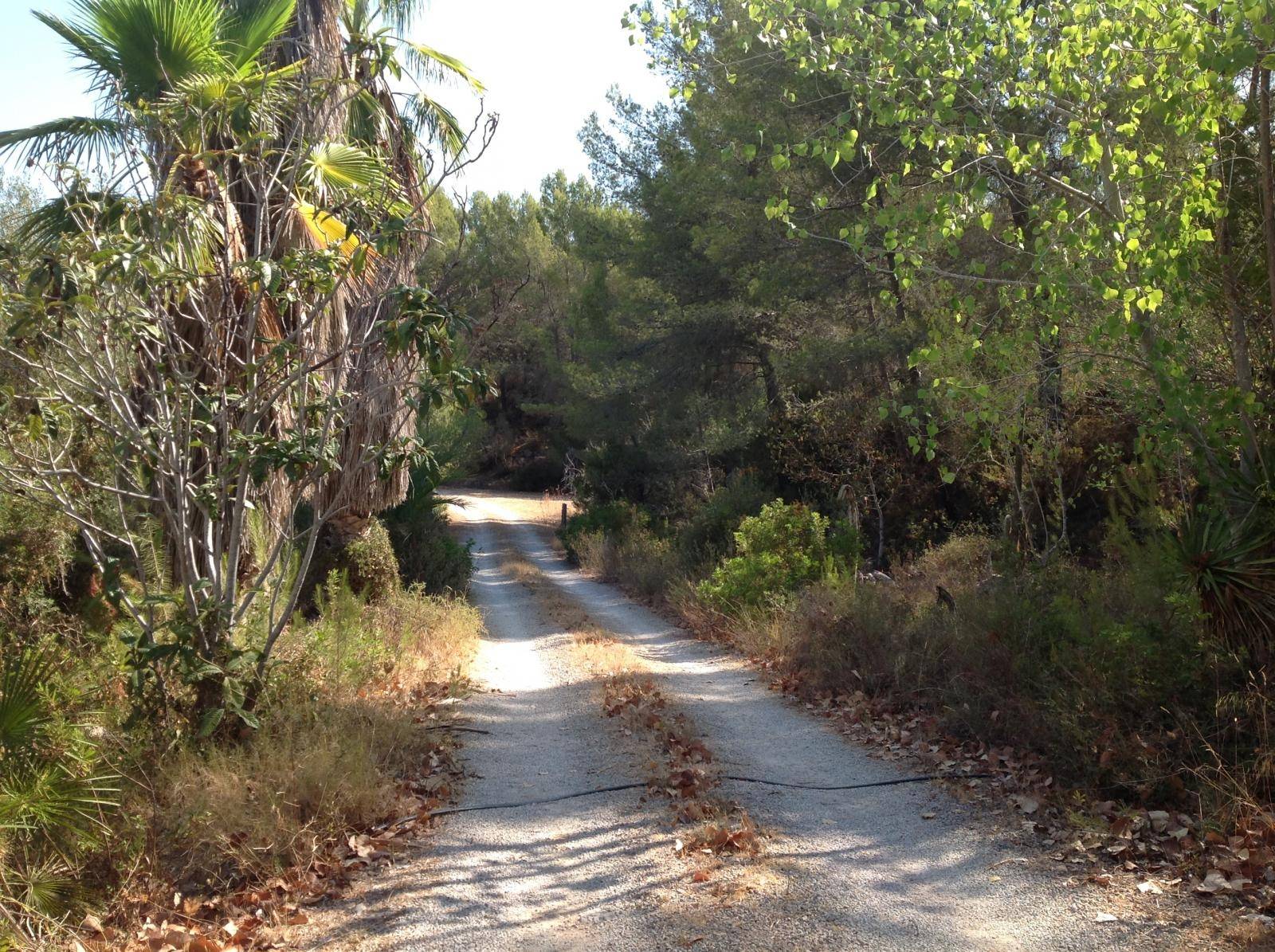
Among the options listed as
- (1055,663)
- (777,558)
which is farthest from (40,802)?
(777,558)

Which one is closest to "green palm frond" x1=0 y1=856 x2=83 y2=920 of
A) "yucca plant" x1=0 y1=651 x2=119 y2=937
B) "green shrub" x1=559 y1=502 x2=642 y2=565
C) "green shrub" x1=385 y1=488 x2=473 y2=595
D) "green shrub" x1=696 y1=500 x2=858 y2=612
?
"yucca plant" x1=0 y1=651 x2=119 y2=937

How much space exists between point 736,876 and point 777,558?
344 inches

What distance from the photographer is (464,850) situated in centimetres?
599

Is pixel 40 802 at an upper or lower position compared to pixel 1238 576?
lower

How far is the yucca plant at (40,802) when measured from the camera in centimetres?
574

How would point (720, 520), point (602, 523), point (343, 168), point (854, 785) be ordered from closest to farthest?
point (854, 785), point (343, 168), point (720, 520), point (602, 523)

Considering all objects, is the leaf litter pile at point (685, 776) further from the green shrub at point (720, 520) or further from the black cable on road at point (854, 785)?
the green shrub at point (720, 520)

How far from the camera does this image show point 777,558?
1391cm

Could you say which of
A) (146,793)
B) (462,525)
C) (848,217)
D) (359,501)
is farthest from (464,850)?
(462,525)

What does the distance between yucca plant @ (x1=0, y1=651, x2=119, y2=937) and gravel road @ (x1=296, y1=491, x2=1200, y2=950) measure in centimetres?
172

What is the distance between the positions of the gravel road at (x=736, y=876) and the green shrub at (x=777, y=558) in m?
5.25

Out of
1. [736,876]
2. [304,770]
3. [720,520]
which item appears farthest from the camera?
[720,520]

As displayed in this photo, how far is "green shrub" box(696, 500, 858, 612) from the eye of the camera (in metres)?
13.8

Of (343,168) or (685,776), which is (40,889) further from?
(343,168)
